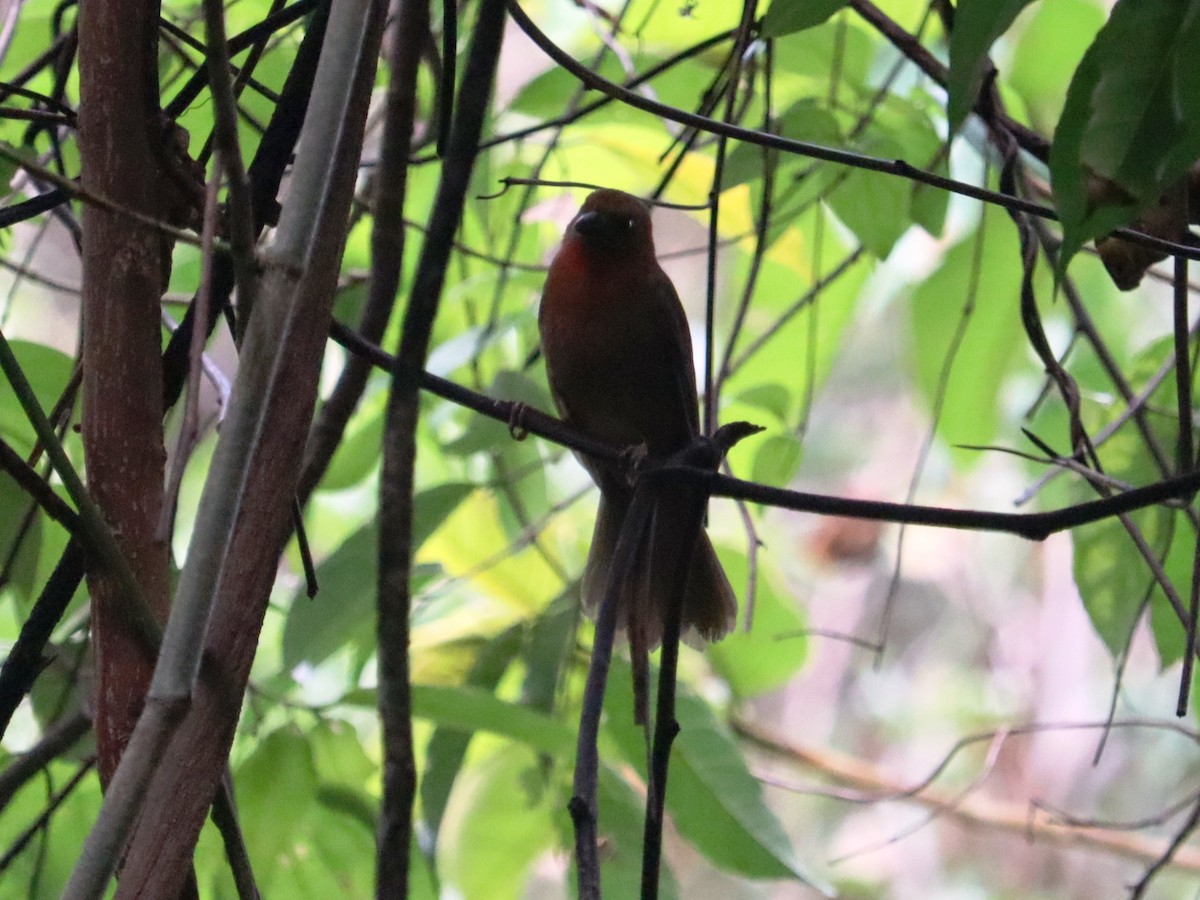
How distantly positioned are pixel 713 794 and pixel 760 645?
69 cm

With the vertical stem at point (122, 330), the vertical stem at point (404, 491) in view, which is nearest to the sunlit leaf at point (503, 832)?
the vertical stem at point (122, 330)

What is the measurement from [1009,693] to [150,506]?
319 inches

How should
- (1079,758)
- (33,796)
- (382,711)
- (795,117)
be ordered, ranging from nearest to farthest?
(382,711) < (33,796) < (795,117) < (1079,758)

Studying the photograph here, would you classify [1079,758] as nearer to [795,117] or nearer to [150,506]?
[795,117]

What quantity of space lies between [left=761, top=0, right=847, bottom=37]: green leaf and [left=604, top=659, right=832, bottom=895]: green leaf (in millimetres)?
1026

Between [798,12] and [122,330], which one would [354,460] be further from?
[798,12]

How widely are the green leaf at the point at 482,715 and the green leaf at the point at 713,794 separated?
19cm

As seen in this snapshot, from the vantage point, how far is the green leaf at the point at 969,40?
91cm

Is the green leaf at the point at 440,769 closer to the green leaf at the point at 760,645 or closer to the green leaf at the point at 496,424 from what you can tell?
the green leaf at the point at 496,424

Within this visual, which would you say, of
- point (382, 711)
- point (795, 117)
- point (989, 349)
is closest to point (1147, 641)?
point (989, 349)

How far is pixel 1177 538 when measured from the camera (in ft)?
6.73

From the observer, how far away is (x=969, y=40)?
0.92 m

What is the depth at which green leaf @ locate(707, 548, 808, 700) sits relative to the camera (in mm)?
2482

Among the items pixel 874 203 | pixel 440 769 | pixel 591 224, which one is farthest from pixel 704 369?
pixel 591 224
